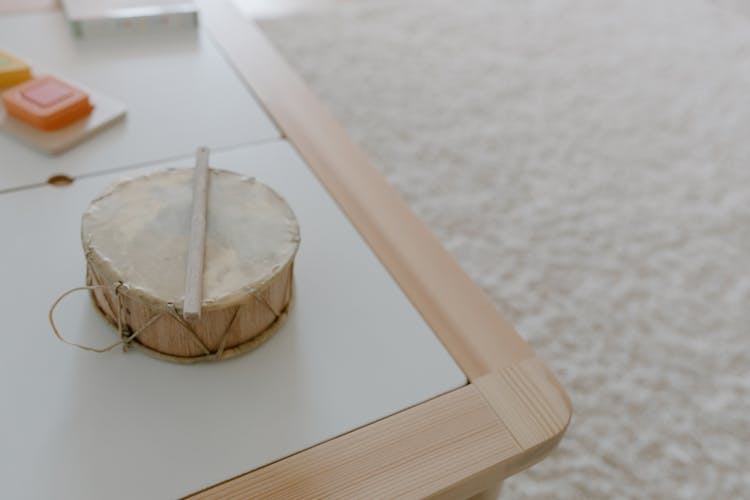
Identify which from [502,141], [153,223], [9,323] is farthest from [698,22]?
[9,323]

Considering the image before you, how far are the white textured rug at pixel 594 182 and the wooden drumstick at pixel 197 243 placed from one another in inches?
29.6

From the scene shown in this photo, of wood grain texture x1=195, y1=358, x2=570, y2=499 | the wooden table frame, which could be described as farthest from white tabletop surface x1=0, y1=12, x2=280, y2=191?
wood grain texture x1=195, y1=358, x2=570, y2=499

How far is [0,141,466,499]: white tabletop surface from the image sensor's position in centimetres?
72

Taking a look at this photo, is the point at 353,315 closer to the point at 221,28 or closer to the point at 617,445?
the point at 617,445

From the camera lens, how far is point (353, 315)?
914 mm

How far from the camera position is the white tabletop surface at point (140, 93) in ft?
3.61

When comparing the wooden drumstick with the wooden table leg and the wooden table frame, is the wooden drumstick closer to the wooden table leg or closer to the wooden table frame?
the wooden table frame

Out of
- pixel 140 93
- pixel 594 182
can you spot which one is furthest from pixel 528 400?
pixel 594 182

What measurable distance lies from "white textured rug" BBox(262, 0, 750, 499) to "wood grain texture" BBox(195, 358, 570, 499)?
0.46 meters

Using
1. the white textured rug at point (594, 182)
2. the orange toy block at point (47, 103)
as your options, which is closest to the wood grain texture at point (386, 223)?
the orange toy block at point (47, 103)

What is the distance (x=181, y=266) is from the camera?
80 cm

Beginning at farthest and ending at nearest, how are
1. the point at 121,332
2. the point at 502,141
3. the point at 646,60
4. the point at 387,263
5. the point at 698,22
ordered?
the point at 698,22, the point at 646,60, the point at 502,141, the point at 387,263, the point at 121,332

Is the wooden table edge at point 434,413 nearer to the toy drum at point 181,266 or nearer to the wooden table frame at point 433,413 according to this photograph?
the wooden table frame at point 433,413

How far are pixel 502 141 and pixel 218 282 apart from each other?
1.41 metres
